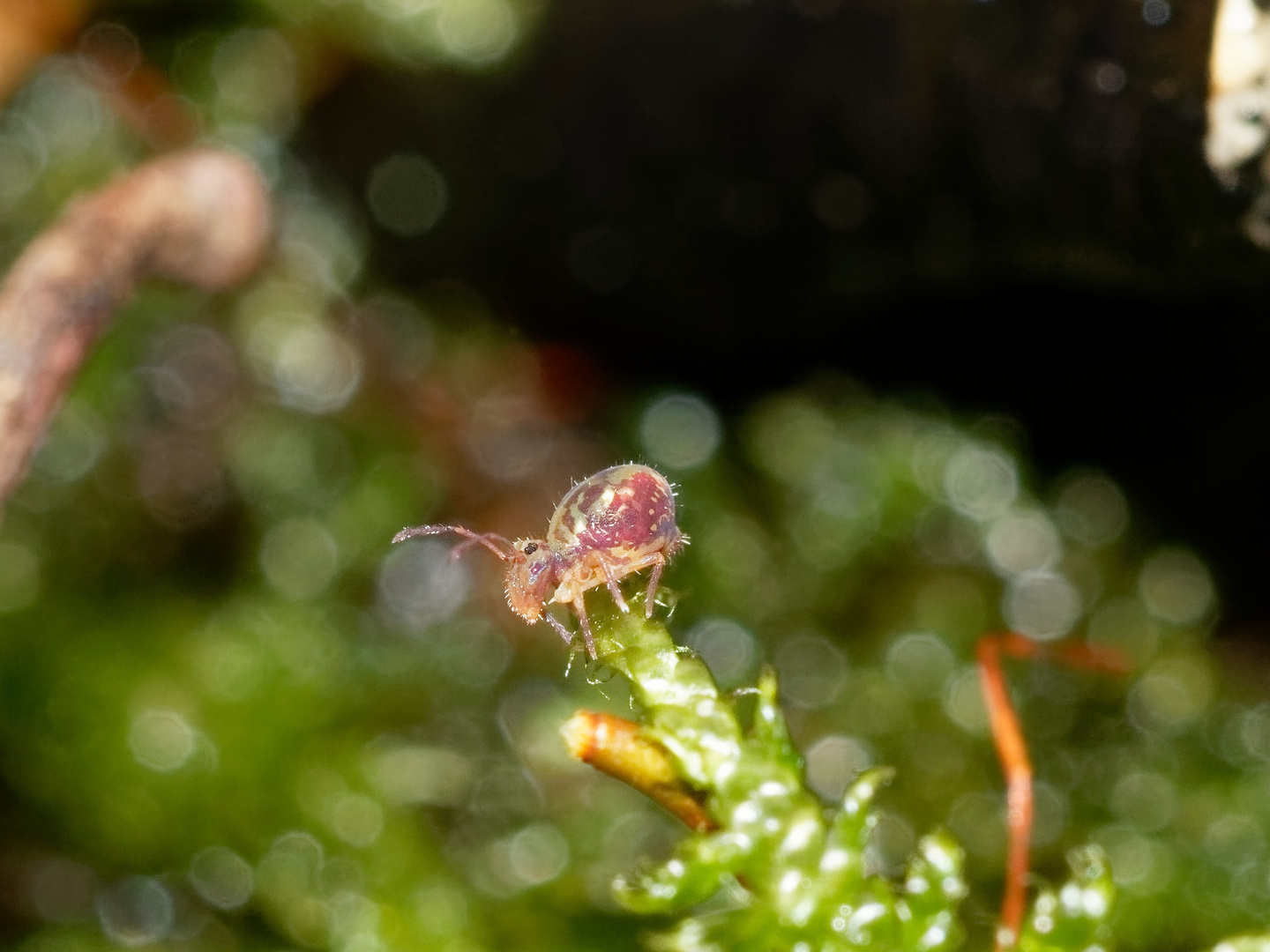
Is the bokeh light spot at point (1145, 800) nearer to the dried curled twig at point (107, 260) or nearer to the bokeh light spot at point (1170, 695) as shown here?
the bokeh light spot at point (1170, 695)

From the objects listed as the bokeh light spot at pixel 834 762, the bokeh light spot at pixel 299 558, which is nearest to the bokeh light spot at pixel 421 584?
the bokeh light spot at pixel 299 558

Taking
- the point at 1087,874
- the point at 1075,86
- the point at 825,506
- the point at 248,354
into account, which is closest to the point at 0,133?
the point at 248,354

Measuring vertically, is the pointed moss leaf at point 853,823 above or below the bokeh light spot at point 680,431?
below

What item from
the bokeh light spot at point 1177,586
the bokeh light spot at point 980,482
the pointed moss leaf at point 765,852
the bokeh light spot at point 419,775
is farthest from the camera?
the bokeh light spot at point 980,482

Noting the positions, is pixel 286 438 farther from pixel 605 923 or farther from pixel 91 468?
pixel 605 923

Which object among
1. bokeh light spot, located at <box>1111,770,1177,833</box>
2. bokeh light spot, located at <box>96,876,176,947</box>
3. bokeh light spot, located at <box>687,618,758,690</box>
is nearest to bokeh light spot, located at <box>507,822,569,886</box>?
bokeh light spot, located at <box>687,618,758,690</box>
